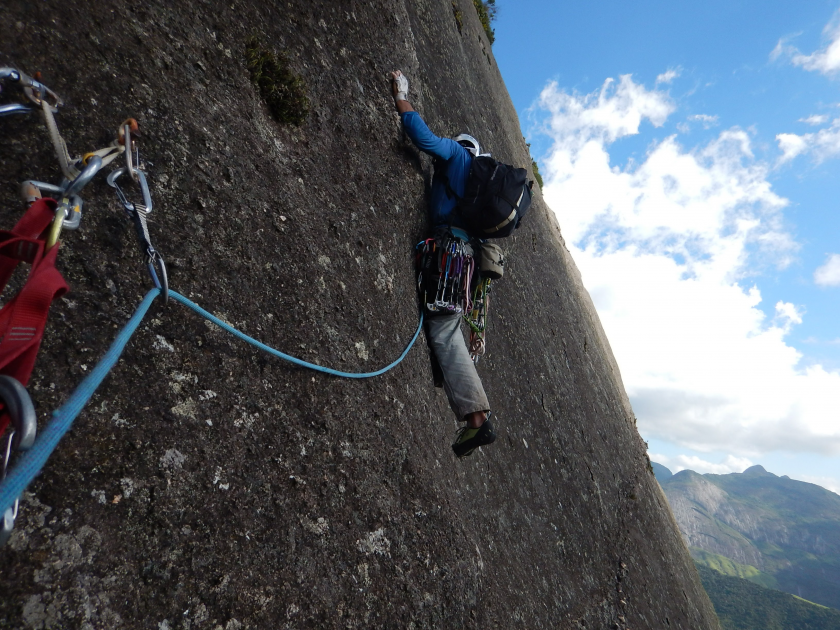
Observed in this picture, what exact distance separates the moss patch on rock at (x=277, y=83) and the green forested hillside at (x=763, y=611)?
16472 cm

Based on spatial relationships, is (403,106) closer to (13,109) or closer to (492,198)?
(492,198)

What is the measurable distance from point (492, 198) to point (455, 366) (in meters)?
1.78

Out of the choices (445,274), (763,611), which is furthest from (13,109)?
(763,611)

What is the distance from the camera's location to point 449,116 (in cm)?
720

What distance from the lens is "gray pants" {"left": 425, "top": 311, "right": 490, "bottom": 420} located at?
4.72m

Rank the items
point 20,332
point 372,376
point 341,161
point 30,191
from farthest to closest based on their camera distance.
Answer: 1. point 341,161
2. point 372,376
3. point 30,191
4. point 20,332

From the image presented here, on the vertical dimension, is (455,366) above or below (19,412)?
above

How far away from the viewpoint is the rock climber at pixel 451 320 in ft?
15.4

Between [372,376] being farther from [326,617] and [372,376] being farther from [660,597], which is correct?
[660,597]

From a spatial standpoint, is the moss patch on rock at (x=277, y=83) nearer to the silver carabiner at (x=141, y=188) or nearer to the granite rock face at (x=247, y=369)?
the granite rock face at (x=247, y=369)

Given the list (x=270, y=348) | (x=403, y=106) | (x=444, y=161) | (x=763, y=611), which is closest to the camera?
(x=270, y=348)

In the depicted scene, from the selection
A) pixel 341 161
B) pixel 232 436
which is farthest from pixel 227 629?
pixel 341 161

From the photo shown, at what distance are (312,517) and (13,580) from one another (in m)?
1.46

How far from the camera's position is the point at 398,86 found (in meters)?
5.22
